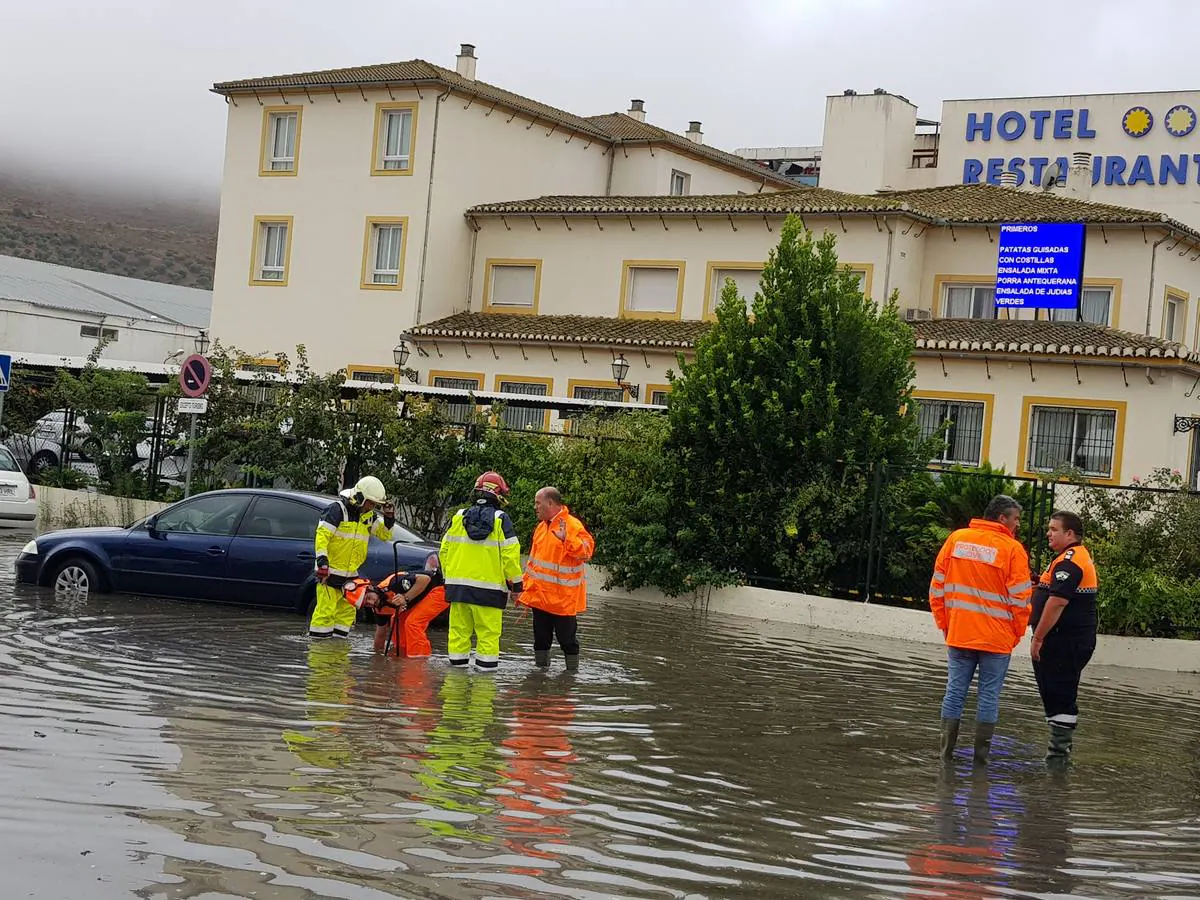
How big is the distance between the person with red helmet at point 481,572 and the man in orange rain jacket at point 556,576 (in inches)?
15.5

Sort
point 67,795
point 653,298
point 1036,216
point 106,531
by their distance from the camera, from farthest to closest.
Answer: point 653,298, point 1036,216, point 106,531, point 67,795

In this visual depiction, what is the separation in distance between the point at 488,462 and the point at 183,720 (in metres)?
14.7

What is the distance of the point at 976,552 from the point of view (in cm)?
1094

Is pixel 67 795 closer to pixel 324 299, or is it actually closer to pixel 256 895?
pixel 256 895

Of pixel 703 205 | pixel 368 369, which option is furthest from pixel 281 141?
pixel 703 205

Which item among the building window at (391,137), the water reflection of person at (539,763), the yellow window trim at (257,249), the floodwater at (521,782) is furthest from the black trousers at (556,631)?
the yellow window trim at (257,249)

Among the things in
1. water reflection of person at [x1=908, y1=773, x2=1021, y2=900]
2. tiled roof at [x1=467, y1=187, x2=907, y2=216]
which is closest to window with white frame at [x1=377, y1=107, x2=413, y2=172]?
tiled roof at [x1=467, y1=187, x2=907, y2=216]

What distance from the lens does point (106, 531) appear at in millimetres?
16516

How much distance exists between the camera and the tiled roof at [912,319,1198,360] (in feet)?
110

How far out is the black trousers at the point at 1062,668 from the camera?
11.3 m

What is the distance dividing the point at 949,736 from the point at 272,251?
37327mm

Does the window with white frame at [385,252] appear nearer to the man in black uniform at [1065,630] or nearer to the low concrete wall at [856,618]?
the low concrete wall at [856,618]

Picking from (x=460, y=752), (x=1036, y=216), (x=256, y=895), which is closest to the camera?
(x=256, y=895)

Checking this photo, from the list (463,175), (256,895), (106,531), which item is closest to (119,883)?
(256,895)
